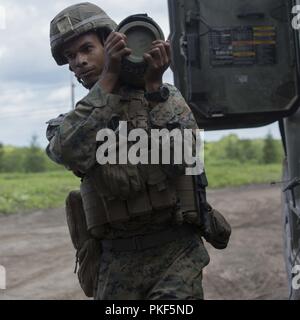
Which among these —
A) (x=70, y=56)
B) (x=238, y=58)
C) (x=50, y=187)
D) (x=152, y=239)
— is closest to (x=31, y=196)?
(x=50, y=187)

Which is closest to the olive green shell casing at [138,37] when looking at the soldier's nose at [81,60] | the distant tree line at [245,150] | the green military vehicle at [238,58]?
the soldier's nose at [81,60]

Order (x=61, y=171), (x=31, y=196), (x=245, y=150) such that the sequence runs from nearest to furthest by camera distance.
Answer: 1. (x=31, y=196)
2. (x=61, y=171)
3. (x=245, y=150)

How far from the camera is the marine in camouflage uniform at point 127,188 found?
8.93 feet

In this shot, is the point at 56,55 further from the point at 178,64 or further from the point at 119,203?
the point at 178,64

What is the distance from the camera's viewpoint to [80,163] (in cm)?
273

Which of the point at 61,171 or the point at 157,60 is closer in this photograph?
the point at 157,60

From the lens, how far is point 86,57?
2.95 m

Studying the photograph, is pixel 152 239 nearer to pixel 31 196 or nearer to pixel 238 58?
pixel 238 58

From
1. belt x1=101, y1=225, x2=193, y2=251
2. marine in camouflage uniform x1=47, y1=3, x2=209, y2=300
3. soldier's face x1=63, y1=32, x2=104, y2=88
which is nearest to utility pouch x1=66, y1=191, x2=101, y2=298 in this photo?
marine in camouflage uniform x1=47, y1=3, x2=209, y2=300

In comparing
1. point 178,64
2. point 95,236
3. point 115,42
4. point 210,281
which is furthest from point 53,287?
point 115,42

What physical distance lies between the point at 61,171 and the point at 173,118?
28.6 m

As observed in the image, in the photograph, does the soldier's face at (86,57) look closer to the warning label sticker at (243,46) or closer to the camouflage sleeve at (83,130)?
the camouflage sleeve at (83,130)

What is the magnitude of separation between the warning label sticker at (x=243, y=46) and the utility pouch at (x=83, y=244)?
62.5 inches

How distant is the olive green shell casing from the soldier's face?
22 cm
